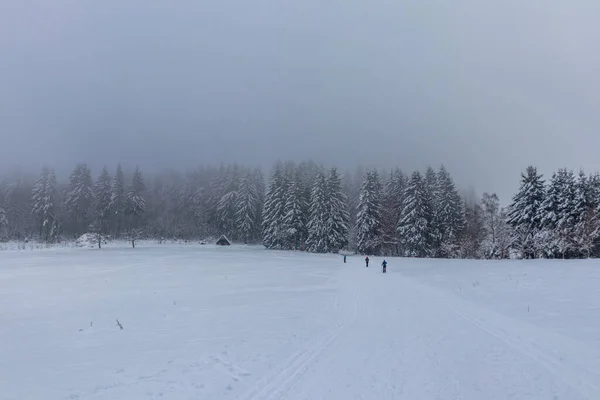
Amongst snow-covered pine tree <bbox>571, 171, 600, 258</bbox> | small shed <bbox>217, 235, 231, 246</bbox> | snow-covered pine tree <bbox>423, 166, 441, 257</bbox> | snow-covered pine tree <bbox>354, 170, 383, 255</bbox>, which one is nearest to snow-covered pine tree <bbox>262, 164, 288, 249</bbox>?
small shed <bbox>217, 235, 231, 246</bbox>

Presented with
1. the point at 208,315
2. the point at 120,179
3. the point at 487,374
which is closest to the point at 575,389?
the point at 487,374

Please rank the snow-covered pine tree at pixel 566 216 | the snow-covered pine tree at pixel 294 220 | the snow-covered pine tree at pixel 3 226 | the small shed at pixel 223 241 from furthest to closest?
1. the small shed at pixel 223 241
2. the snow-covered pine tree at pixel 3 226
3. the snow-covered pine tree at pixel 294 220
4. the snow-covered pine tree at pixel 566 216

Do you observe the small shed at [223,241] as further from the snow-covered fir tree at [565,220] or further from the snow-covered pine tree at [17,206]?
Result: the snow-covered fir tree at [565,220]

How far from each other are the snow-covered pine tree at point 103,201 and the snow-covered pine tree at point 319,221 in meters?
49.1

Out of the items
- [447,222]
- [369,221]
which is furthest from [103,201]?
[447,222]

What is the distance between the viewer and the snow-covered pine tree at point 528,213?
48.7 metres

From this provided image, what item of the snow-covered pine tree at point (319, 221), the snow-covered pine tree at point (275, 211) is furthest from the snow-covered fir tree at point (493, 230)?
the snow-covered pine tree at point (275, 211)

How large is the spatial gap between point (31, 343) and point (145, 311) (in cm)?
499

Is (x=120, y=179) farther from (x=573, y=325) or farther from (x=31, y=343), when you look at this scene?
(x=573, y=325)

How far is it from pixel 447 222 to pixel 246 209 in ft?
138

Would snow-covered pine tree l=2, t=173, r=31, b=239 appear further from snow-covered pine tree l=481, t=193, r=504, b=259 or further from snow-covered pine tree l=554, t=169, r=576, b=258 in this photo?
snow-covered pine tree l=554, t=169, r=576, b=258

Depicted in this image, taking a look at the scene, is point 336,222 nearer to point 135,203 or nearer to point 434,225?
point 434,225

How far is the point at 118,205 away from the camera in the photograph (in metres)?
83.4

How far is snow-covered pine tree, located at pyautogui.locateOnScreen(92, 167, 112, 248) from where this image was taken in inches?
3189
